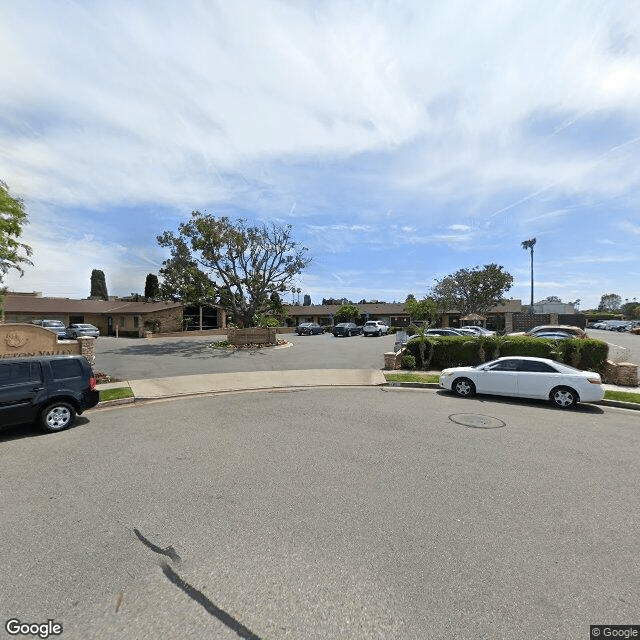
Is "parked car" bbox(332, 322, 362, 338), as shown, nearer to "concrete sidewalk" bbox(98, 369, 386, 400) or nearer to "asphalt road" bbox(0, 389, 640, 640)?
"concrete sidewalk" bbox(98, 369, 386, 400)

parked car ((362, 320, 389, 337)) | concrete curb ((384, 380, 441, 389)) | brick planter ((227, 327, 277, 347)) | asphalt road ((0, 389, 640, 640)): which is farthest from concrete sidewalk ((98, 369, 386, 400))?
parked car ((362, 320, 389, 337))

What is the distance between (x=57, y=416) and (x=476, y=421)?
9.55 m

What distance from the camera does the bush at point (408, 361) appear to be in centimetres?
1644

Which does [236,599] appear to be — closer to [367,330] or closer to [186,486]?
[186,486]

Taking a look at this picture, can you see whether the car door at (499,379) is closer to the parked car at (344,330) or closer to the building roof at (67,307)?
the parked car at (344,330)

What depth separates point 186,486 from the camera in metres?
5.14

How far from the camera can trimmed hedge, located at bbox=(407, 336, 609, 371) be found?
14.3 m

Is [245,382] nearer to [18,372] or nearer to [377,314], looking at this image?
[18,372]

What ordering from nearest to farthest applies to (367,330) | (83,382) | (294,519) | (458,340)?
A: (294,519) → (83,382) → (458,340) → (367,330)

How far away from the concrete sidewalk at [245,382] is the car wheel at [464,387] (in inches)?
108

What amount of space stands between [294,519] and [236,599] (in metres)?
1.28

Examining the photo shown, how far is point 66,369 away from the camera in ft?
27.7

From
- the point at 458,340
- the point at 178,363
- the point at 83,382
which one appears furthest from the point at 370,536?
the point at 178,363

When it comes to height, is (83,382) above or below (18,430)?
above
